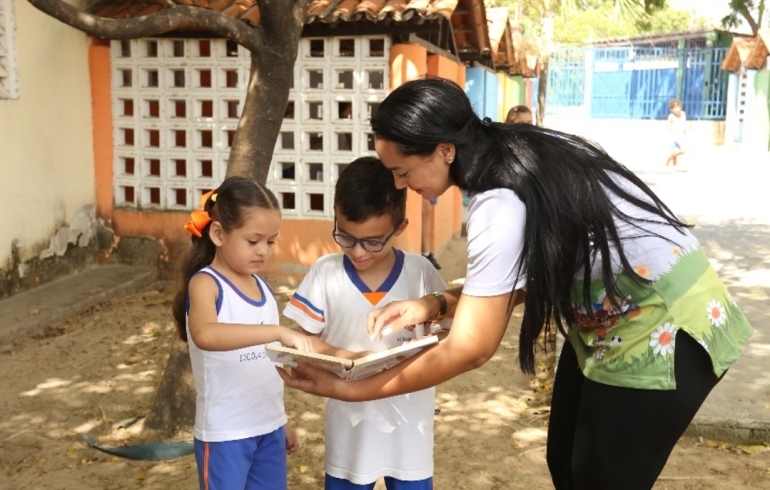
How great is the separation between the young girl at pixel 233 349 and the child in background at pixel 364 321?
0.59 ft

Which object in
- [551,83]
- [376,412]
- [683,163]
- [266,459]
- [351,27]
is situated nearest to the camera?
[376,412]

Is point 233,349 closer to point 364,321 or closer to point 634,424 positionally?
point 364,321

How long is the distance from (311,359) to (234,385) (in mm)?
680

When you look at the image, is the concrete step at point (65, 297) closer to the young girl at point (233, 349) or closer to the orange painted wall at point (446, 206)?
the orange painted wall at point (446, 206)

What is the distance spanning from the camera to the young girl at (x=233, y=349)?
2479 millimetres

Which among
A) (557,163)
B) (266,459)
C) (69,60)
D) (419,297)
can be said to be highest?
(69,60)

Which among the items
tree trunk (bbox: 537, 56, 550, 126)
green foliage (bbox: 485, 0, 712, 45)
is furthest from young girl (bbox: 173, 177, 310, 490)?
tree trunk (bbox: 537, 56, 550, 126)

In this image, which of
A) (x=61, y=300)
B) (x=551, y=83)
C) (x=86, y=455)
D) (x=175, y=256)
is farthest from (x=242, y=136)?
(x=551, y=83)

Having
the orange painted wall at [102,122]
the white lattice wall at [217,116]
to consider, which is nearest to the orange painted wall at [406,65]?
the white lattice wall at [217,116]

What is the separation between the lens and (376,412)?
2402mm

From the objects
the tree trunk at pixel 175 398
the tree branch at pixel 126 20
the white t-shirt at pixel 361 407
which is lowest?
the tree trunk at pixel 175 398

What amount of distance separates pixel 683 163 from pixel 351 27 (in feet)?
44.5

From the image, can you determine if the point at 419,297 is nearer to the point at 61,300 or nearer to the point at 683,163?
the point at 61,300

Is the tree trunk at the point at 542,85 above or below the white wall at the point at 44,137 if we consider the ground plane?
above
